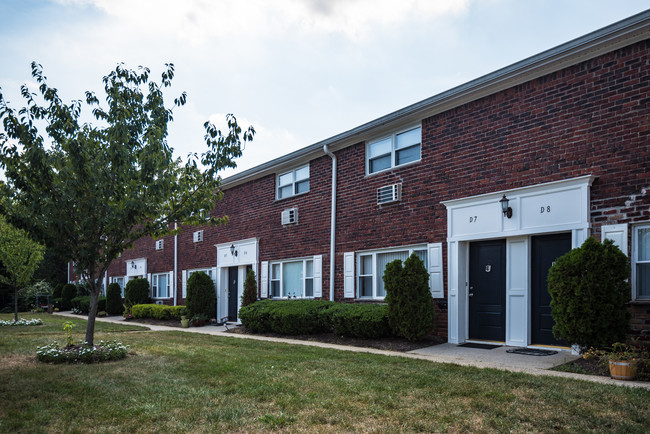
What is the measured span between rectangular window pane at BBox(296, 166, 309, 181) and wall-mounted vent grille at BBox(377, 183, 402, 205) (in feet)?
11.5

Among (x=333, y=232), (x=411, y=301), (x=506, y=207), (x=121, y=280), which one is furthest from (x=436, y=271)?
(x=121, y=280)

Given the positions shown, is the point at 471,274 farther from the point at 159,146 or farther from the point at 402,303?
the point at 159,146

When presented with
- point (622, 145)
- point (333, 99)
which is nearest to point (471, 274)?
point (622, 145)

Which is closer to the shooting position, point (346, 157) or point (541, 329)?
point (541, 329)

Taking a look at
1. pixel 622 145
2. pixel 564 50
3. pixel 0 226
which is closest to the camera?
pixel 622 145

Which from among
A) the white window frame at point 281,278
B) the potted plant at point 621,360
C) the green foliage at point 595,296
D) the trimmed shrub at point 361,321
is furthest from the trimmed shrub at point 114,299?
the potted plant at point 621,360

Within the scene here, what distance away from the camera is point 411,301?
10508 mm

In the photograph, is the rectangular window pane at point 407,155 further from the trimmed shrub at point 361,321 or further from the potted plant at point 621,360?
the potted plant at point 621,360

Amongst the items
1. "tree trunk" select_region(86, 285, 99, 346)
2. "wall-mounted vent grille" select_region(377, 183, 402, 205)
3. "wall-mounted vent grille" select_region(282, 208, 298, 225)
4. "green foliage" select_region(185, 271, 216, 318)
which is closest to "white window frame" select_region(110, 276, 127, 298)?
"green foliage" select_region(185, 271, 216, 318)

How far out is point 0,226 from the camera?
1780 cm

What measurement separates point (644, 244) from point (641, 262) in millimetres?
292

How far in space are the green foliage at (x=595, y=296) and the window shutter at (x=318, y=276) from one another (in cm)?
750

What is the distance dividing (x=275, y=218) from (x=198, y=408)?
36.9 feet

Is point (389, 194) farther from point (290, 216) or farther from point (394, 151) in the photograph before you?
point (290, 216)
